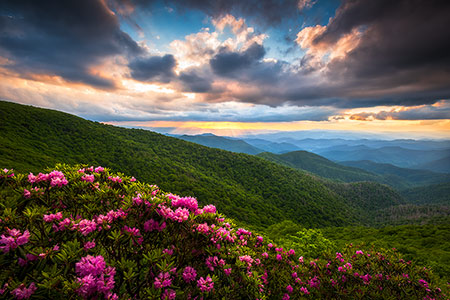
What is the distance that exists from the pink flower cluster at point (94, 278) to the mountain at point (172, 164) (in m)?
37.4

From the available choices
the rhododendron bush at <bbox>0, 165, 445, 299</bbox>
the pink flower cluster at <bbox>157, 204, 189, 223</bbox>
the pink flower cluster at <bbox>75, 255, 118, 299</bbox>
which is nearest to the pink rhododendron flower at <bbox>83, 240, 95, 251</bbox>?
the rhododendron bush at <bbox>0, 165, 445, 299</bbox>

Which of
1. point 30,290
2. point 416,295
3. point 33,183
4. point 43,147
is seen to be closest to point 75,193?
point 33,183

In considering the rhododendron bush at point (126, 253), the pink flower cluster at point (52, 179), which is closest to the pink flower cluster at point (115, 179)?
the rhododendron bush at point (126, 253)

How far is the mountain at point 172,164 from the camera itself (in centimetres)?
4578

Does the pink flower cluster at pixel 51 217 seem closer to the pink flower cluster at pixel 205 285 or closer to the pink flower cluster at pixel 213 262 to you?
the pink flower cluster at pixel 205 285

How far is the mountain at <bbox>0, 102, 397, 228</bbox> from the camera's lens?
45.8 metres

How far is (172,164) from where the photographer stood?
67875 millimetres

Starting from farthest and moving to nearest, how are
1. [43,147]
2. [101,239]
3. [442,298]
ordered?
[43,147], [442,298], [101,239]

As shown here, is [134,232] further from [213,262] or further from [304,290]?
[304,290]

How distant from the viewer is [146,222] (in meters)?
3.12

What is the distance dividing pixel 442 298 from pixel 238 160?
92467mm

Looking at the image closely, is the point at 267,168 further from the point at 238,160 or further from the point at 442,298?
the point at 442,298

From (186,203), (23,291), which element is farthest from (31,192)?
(186,203)

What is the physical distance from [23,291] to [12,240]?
0.64 metres
